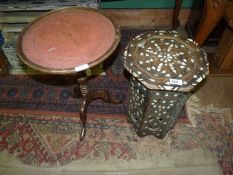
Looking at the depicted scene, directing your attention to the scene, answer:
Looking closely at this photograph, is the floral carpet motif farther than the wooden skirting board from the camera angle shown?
No

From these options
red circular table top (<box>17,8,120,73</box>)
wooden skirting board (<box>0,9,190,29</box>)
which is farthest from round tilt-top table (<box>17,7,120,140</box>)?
wooden skirting board (<box>0,9,190,29</box>)

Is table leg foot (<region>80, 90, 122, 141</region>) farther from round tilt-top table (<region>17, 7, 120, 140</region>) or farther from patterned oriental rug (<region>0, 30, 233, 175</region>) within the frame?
round tilt-top table (<region>17, 7, 120, 140</region>)

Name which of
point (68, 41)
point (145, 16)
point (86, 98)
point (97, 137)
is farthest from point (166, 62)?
point (145, 16)

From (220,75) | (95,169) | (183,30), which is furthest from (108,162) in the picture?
(183,30)

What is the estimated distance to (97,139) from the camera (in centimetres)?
208

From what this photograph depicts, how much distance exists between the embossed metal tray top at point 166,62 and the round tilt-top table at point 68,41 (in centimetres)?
17

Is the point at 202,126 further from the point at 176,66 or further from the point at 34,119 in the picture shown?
the point at 34,119

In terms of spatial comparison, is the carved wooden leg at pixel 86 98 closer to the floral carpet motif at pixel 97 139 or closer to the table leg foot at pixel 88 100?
the table leg foot at pixel 88 100

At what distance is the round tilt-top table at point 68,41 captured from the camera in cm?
138

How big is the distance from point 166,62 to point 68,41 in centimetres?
65

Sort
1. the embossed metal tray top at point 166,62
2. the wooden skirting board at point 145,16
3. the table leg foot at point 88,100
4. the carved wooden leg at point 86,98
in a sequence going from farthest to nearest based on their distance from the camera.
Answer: the wooden skirting board at point 145,16
the table leg foot at point 88,100
the carved wooden leg at point 86,98
the embossed metal tray top at point 166,62

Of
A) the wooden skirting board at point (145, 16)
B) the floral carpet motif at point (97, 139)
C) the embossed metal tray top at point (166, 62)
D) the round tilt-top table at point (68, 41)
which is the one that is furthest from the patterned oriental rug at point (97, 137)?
the wooden skirting board at point (145, 16)

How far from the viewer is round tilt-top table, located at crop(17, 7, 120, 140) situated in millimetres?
1383

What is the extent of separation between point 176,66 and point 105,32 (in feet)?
1.71
